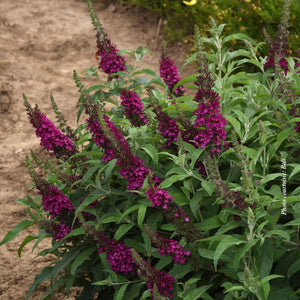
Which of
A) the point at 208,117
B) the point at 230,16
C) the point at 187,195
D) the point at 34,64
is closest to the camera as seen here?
the point at 208,117

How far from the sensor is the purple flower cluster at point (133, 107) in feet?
8.54

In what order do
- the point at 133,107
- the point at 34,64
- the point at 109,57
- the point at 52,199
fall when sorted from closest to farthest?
1. the point at 52,199
2. the point at 133,107
3. the point at 109,57
4. the point at 34,64

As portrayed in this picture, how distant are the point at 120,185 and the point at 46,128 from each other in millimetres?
593

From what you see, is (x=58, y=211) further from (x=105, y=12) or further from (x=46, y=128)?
(x=105, y=12)

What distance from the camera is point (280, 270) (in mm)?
2309

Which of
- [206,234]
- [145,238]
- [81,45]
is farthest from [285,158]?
[81,45]

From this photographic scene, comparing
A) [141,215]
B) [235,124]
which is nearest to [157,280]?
[141,215]

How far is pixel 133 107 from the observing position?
263cm

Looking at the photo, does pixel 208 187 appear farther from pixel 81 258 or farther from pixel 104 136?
pixel 81 258

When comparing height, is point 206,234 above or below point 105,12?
below

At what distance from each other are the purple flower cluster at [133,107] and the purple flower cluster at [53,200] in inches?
20.8

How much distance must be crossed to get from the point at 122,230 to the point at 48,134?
0.59 m

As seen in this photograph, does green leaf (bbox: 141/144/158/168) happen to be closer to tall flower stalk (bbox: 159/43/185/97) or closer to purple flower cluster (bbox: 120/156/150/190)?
purple flower cluster (bbox: 120/156/150/190)

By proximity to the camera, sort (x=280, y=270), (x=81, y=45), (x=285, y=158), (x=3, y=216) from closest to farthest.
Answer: (x=280, y=270) → (x=285, y=158) → (x=3, y=216) → (x=81, y=45)
